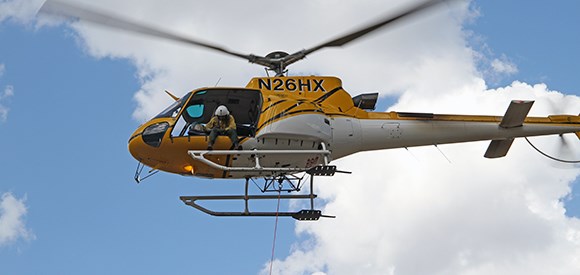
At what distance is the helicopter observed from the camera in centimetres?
1540

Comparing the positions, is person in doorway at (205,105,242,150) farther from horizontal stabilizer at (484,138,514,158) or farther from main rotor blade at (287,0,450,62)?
horizontal stabilizer at (484,138,514,158)

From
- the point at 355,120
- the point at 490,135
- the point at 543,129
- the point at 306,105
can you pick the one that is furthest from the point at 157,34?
the point at 543,129

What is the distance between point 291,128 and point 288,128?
65 mm

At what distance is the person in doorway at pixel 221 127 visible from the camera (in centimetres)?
1521

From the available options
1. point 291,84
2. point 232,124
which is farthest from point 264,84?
point 232,124

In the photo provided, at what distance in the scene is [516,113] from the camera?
56.1 feet

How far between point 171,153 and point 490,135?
6.68 metres

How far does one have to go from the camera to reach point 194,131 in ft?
50.7

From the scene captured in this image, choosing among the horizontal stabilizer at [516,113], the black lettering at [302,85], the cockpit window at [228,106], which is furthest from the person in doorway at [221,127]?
the horizontal stabilizer at [516,113]

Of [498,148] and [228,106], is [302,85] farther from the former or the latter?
[498,148]

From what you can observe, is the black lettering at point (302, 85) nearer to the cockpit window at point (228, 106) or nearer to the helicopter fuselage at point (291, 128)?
the helicopter fuselage at point (291, 128)

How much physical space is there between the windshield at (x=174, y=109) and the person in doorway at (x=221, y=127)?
0.81 metres

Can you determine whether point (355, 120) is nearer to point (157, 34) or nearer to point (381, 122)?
point (381, 122)

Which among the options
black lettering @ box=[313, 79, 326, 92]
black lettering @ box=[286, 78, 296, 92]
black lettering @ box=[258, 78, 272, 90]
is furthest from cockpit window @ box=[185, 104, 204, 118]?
black lettering @ box=[313, 79, 326, 92]
